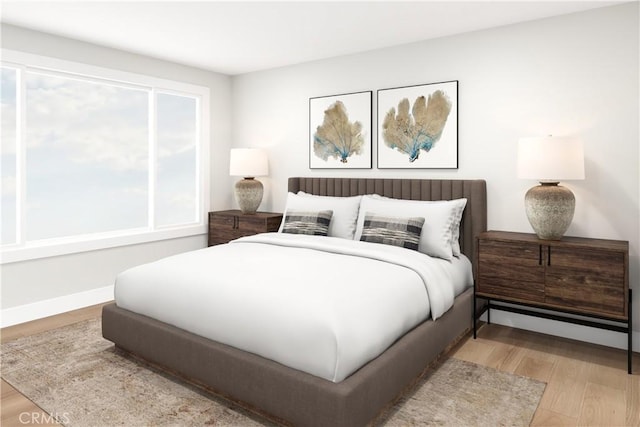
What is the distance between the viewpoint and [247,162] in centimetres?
492

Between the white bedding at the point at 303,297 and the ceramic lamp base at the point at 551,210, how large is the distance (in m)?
0.68

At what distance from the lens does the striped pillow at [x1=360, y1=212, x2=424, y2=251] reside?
3316 millimetres

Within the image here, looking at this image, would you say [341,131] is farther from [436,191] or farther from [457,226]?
[457,226]

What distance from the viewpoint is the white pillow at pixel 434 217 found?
333 centimetres

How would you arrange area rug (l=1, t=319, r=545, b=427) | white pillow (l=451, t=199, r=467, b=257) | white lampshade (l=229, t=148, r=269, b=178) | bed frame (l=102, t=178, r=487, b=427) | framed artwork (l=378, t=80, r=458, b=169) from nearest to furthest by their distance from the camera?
bed frame (l=102, t=178, r=487, b=427)
area rug (l=1, t=319, r=545, b=427)
white pillow (l=451, t=199, r=467, b=257)
framed artwork (l=378, t=80, r=458, b=169)
white lampshade (l=229, t=148, r=269, b=178)

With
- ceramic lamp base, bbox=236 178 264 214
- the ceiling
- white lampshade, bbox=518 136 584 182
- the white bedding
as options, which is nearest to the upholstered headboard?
the white bedding

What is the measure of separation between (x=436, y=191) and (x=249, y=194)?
2.15m

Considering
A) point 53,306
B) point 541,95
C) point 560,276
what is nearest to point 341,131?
point 541,95

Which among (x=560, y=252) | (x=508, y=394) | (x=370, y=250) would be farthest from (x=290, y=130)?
(x=508, y=394)

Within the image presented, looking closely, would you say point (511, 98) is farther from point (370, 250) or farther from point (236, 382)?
point (236, 382)

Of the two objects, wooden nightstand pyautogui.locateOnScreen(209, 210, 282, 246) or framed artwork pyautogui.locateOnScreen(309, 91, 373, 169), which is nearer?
framed artwork pyautogui.locateOnScreen(309, 91, 373, 169)

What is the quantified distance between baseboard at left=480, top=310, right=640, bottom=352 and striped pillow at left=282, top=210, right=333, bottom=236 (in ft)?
5.29

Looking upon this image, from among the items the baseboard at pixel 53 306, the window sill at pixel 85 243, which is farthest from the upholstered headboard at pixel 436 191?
the baseboard at pixel 53 306

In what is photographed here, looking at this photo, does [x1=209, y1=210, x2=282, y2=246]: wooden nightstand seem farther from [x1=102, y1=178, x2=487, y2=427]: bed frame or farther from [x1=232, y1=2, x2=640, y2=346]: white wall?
[x1=102, y1=178, x2=487, y2=427]: bed frame
